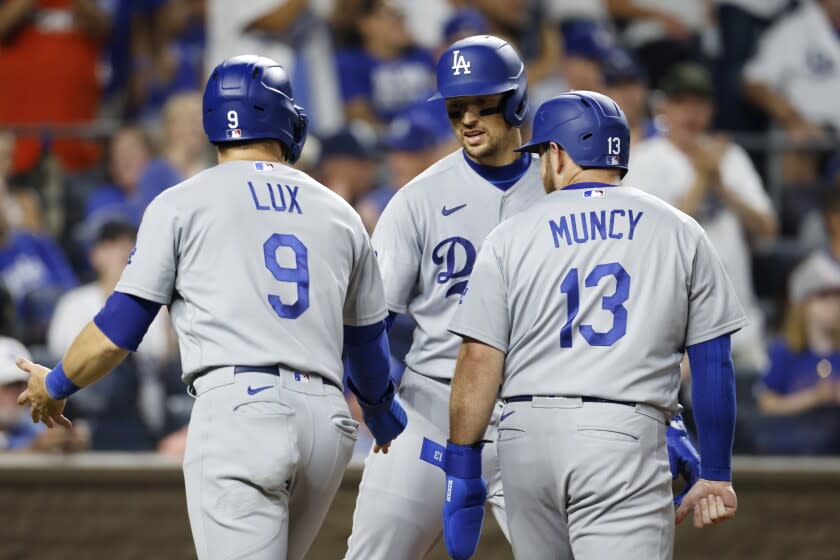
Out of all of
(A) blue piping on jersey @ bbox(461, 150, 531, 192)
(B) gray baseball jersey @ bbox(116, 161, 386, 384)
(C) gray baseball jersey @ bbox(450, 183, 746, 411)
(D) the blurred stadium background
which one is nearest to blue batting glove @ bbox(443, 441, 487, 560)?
(C) gray baseball jersey @ bbox(450, 183, 746, 411)

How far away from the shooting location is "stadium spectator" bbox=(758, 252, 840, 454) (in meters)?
7.04

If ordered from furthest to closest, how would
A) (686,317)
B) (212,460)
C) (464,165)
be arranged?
1. (464,165)
2. (686,317)
3. (212,460)

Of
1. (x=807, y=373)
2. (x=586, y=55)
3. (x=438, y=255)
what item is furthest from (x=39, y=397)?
(x=586, y=55)

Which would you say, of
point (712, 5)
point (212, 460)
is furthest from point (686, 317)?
point (712, 5)

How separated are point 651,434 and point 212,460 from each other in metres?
1.21

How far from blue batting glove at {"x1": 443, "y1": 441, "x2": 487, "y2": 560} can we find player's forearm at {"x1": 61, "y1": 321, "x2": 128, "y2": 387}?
102 centimetres

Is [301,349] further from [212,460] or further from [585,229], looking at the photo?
[585,229]

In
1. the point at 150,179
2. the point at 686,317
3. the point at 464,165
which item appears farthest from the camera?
the point at 150,179

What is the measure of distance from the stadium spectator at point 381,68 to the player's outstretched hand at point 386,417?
4.81 m

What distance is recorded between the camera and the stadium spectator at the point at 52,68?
8.88m

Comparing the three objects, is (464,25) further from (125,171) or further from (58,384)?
(58,384)

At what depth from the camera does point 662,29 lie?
356 inches

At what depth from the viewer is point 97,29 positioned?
9023 millimetres

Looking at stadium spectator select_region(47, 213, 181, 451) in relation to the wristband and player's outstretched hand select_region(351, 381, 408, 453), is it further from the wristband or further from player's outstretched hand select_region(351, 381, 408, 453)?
the wristband
